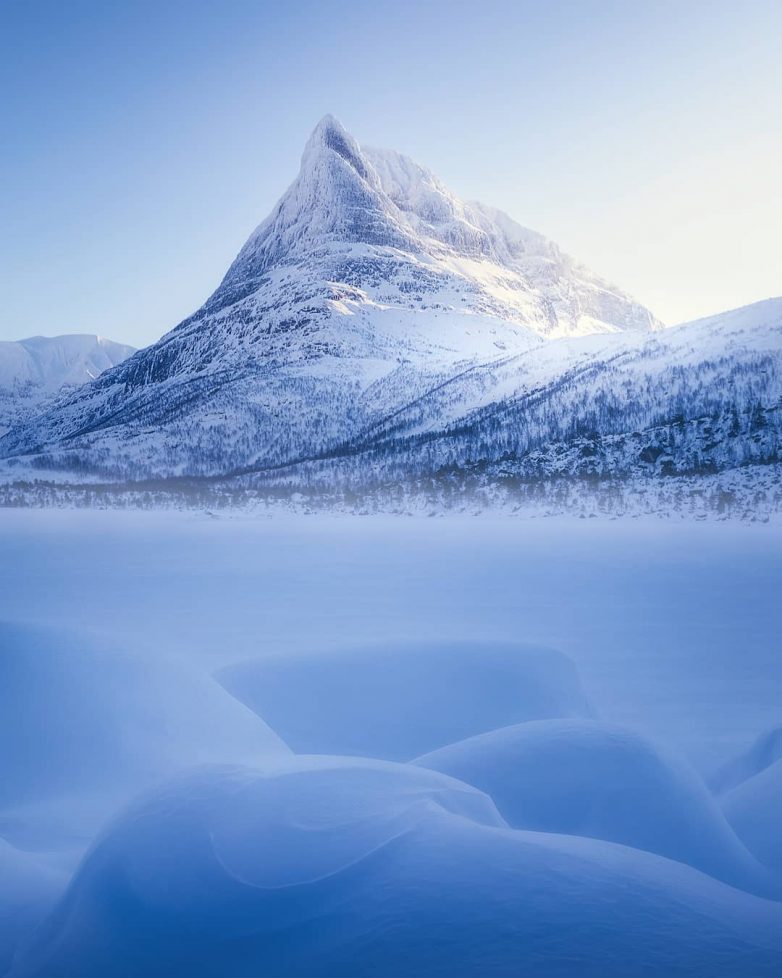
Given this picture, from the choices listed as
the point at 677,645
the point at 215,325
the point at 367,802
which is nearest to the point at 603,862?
the point at 367,802

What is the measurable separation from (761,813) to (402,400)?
73.9 m

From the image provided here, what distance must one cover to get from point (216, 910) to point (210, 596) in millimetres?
9054

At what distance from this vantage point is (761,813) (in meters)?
4.18

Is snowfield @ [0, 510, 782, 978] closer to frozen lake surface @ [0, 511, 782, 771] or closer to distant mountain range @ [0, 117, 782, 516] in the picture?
frozen lake surface @ [0, 511, 782, 771]

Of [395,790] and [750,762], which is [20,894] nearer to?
[395,790]

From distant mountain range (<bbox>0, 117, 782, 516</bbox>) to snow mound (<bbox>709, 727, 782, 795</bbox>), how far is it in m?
28.3

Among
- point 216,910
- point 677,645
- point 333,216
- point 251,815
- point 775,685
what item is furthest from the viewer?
point 333,216

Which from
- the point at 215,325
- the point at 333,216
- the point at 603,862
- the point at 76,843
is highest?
the point at 333,216

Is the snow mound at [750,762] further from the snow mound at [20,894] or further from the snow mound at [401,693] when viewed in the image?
the snow mound at [20,894]

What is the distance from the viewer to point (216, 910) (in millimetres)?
2656

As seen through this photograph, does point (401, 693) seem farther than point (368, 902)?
Yes

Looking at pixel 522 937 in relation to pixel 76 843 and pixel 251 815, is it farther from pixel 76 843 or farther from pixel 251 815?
pixel 76 843

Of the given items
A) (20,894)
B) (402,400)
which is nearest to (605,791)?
(20,894)

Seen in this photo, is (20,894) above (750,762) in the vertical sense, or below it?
above
